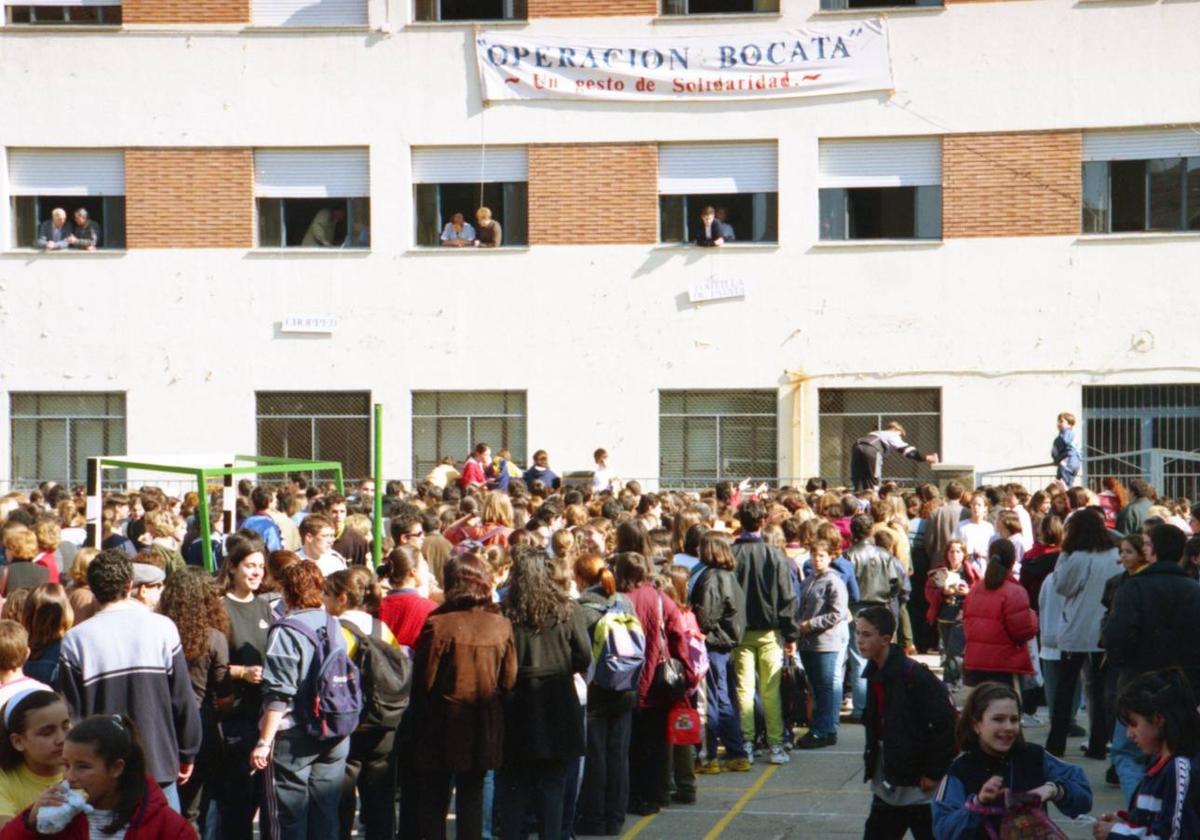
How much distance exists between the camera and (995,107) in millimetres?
24734

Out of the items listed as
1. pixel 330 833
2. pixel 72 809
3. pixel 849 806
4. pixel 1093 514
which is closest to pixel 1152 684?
pixel 72 809

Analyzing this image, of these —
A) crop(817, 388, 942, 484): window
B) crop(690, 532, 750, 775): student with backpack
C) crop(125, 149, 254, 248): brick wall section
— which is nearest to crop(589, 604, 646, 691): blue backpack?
crop(690, 532, 750, 775): student with backpack

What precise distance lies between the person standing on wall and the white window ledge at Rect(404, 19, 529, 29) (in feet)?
27.3

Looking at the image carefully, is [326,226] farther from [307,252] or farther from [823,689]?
[823,689]

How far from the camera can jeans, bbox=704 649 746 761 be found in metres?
11.4

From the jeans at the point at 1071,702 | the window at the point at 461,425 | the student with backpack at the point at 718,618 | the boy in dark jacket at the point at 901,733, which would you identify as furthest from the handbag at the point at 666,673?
the window at the point at 461,425

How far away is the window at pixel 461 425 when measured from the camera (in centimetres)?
2611

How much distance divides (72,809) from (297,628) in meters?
3.11

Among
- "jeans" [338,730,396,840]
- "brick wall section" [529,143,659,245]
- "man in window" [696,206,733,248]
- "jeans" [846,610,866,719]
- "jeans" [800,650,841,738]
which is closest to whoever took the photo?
"jeans" [338,730,396,840]

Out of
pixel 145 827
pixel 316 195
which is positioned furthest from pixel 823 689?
pixel 316 195

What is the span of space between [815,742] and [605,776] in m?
3.21

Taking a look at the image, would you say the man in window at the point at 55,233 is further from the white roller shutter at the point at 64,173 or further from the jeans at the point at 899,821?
the jeans at the point at 899,821

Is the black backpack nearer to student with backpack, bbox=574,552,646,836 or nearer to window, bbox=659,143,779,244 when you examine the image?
student with backpack, bbox=574,552,646,836

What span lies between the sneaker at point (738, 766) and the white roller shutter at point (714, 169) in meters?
15.0
